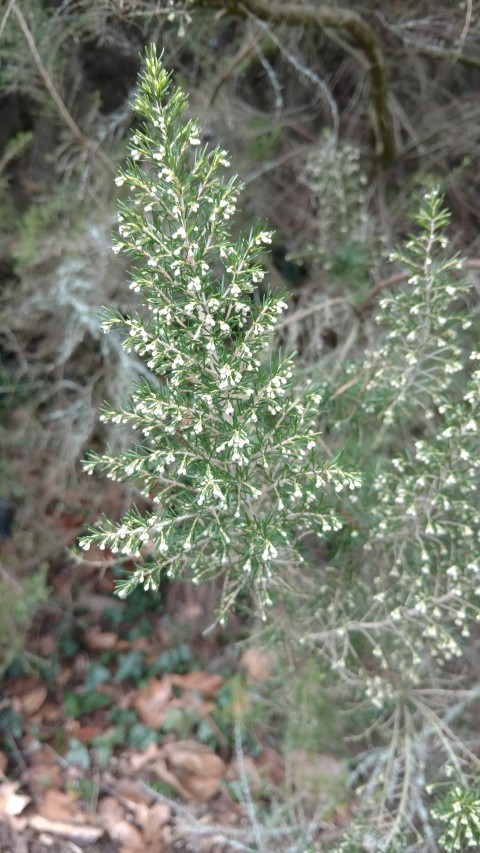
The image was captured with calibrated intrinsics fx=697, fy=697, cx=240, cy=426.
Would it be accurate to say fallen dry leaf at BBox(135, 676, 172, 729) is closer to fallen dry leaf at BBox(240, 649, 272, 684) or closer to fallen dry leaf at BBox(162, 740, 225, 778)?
fallen dry leaf at BBox(162, 740, 225, 778)

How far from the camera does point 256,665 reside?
145 inches

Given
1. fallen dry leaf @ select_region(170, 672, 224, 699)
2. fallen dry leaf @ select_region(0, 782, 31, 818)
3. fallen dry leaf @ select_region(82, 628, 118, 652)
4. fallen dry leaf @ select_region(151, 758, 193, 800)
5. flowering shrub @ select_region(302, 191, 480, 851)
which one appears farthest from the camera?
fallen dry leaf @ select_region(82, 628, 118, 652)

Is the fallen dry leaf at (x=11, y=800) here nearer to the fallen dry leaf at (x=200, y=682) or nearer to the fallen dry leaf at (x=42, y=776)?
the fallen dry leaf at (x=42, y=776)

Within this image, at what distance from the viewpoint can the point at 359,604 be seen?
2.70 metres

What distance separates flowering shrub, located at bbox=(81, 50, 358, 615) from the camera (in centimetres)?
163

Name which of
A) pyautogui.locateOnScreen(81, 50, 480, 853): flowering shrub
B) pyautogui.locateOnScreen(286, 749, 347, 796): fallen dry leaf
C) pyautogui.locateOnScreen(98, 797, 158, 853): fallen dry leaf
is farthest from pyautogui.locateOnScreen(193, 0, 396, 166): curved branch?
pyautogui.locateOnScreen(98, 797, 158, 853): fallen dry leaf

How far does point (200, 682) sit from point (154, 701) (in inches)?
11.0

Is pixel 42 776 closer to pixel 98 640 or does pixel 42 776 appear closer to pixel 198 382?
pixel 98 640

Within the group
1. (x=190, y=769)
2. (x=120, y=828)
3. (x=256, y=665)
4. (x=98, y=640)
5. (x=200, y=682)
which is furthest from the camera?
(x=98, y=640)

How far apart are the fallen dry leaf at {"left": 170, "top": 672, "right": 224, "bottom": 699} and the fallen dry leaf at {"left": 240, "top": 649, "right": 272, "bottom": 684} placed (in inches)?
8.7

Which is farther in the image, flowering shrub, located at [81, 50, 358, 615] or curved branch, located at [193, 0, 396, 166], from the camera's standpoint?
curved branch, located at [193, 0, 396, 166]

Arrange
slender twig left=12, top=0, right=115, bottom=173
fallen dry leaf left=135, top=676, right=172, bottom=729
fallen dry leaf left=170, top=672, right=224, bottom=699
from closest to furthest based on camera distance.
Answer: slender twig left=12, top=0, right=115, bottom=173 → fallen dry leaf left=135, top=676, right=172, bottom=729 → fallen dry leaf left=170, top=672, right=224, bottom=699

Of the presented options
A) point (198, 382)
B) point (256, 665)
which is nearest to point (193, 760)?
point (256, 665)

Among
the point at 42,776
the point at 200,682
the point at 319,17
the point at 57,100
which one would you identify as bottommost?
the point at 42,776
